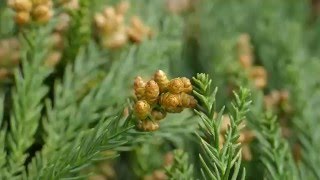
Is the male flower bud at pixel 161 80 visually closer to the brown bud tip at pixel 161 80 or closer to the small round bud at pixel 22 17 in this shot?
the brown bud tip at pixel 161 80

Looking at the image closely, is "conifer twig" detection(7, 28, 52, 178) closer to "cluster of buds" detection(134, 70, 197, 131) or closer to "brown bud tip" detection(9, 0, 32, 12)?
"brown bud tip" detection(9, 0, 32, 12)

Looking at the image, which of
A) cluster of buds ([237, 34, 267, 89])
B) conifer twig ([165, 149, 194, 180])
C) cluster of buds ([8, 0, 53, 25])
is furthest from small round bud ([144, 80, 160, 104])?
cluster of buds ([237, 34, 267, 89])

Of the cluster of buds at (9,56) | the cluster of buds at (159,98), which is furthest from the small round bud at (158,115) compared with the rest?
the cluster of buds at (9,56)

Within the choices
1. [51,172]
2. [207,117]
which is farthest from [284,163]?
[51,172]

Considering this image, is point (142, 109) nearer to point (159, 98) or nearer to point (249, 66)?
point (159, 98)

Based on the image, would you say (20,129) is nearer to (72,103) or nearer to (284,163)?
(72,103)

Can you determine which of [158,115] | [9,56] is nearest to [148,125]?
[158,115]
